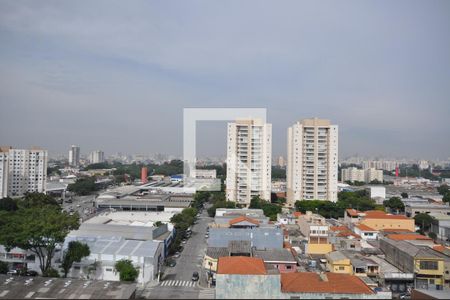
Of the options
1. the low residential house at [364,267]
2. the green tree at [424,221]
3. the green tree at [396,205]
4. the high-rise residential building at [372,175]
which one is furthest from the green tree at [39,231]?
the high-rise residential building at [372,175]

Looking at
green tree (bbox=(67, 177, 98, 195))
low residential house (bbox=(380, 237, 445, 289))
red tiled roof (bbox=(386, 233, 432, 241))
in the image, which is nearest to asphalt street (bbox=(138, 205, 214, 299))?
low residential house (bbox=(380, 237, 445, 289))

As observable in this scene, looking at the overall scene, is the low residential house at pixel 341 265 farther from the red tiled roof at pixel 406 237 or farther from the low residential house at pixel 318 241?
the red tiled roof at pixel 406 237

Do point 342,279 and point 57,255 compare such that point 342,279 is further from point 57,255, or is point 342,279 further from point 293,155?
point 293,155

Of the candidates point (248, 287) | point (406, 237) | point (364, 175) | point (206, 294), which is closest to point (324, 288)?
point (248, 287)

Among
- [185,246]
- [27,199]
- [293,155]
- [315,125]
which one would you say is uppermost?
[315,125]

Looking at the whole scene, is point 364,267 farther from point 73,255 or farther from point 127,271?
point 73,255

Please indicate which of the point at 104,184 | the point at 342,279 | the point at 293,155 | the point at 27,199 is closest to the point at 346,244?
the point at 342,279
